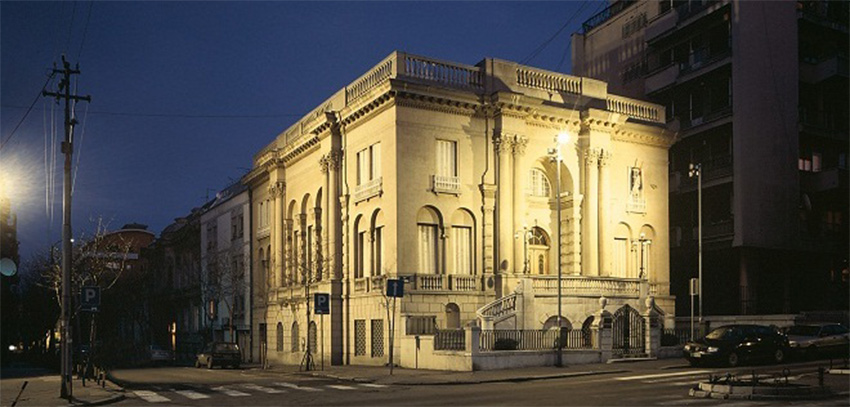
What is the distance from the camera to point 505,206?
40.7 metres

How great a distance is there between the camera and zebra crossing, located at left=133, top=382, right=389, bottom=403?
24.5m

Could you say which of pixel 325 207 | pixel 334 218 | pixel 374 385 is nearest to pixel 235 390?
pixel 374 385

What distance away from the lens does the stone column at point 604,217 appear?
43.6 metres

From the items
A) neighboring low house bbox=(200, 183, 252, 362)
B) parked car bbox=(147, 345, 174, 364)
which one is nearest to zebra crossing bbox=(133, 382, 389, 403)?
neighboring low house bbox=(200, 183, 252, 362)

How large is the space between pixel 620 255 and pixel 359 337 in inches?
580

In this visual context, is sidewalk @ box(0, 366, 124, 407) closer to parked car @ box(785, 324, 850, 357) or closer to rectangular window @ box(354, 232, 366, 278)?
rectangular window @ box(354, 232, 366, 278)

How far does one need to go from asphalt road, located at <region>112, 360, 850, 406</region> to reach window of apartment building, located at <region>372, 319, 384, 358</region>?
8.14 m

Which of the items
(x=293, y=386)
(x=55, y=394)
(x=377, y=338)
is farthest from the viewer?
(x=377, y=338)

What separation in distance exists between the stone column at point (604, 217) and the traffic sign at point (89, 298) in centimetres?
2563

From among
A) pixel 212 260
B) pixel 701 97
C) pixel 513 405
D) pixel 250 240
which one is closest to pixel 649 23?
pixel 701 97

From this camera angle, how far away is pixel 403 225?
126 ft

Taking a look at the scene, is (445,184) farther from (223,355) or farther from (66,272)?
(66,272)

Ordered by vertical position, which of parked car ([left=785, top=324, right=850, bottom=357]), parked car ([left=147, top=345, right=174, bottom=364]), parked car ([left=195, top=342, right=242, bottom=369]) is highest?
parked car ([left=785, top=324, right=850, bottom=357])

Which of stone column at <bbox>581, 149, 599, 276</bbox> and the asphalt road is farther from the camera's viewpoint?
stone column at <bbox>581, 149, 599, 276</bbox>
